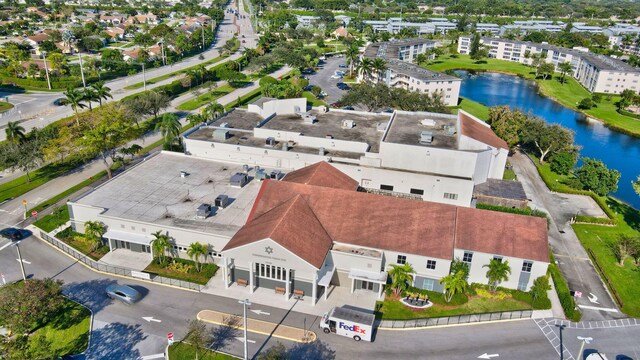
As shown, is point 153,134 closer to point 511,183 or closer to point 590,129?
point 511,183

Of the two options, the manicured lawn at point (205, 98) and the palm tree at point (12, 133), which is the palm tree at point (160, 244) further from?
the manicured lawn at point (205, 98)

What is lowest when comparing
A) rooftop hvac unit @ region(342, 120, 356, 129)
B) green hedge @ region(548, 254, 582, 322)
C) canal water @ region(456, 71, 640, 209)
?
canal water @ region(456, 71, 640, 209)

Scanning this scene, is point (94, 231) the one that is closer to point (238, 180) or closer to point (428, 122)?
point (238, 180)

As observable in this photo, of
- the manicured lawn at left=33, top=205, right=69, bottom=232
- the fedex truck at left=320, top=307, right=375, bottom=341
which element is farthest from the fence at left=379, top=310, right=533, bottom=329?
the manicured lawn at left=33, top=205, right=69, bottom=232

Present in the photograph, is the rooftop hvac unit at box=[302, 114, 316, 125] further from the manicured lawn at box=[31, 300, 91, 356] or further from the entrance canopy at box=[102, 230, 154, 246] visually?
the manicured lawn at box=[31, 300, 91, 356]

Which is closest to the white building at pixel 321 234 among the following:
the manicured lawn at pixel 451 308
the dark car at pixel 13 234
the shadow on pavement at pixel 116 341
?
the manicured lawn at pixel 451 308
